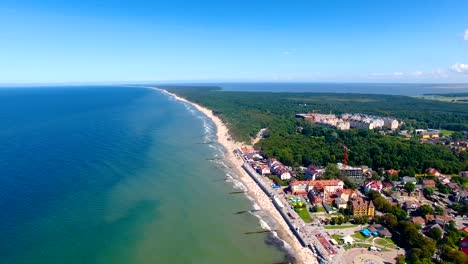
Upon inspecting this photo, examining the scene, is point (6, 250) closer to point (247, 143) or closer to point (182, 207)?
point (182, 207)

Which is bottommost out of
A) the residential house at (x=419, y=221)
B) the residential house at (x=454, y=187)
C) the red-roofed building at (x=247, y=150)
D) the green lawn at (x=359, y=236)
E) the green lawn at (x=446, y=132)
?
the green lawn at (x=359, y=236)

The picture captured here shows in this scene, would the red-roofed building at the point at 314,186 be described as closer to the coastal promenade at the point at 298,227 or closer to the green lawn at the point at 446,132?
the coastal promenade at the point at 298,227

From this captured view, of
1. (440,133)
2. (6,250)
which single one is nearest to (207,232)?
(6,250)

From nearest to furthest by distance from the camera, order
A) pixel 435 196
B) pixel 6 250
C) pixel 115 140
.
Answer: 1. pixel 6 250
2. pixel 435 196
3. pixel 115 140

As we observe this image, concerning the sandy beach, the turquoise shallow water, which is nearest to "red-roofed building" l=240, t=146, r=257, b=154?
the sandy beach

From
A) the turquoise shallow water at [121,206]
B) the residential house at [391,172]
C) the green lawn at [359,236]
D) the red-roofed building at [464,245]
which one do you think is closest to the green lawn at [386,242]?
the green lawn at [359,236]
